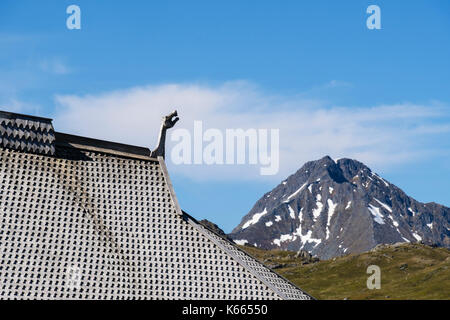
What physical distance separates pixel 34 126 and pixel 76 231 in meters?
6.23

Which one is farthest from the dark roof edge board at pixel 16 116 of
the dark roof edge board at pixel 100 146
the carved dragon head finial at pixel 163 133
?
the carved dragon head finial at pixel 163 133

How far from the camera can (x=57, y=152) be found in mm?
35250

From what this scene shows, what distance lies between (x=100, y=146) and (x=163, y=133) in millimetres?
3366

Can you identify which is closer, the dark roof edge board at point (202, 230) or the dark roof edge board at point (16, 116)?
the dark roof edge board at point (202, 230)

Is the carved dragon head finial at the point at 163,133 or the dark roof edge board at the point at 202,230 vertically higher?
the carved dragon head finial at the point at 163,133

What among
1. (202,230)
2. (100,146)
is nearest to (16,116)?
(100,146)

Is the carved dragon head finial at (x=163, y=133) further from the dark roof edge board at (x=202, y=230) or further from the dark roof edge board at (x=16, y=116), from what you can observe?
the dark roof edge board at (x=16, y=116)

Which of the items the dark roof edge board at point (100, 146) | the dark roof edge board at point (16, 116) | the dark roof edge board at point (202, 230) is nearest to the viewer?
the dark roof edge board at point (202, 230)

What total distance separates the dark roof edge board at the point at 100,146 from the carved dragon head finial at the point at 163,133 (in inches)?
17.6

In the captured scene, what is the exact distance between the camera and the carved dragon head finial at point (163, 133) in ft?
122

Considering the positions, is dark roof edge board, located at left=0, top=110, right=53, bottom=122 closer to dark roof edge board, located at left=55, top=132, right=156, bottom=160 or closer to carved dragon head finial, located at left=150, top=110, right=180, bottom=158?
dark roof edge board, located at left=55, top=132, right=156, bottom=160

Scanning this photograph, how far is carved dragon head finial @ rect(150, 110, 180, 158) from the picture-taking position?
1467 inches

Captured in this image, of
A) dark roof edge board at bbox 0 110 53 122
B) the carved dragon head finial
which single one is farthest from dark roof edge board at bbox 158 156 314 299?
dark roof edge board at bbox 0 110 53 122
